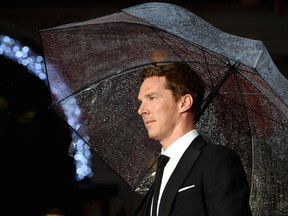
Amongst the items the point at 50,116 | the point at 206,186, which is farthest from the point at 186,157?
the point at 50,116

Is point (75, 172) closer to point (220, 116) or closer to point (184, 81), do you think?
point (220, 116)

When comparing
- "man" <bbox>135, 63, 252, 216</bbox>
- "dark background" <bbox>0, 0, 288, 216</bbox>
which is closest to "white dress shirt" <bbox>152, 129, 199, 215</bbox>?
"man" <bbox>135, 63, 252, 216</bbox>

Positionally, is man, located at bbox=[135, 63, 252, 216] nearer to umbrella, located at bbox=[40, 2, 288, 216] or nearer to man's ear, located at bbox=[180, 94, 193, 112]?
man's ear, located at bbox=[180, 94, 193, 112]

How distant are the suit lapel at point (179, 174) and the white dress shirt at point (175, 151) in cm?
4

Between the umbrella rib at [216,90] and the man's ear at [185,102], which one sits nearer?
the man's ear at [185,102]

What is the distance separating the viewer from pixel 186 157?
11.6 ft

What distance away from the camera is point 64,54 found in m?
4.16

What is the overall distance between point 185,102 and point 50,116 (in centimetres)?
376

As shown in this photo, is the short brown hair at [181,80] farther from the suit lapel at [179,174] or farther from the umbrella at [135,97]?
the suit lapel at [179,174]

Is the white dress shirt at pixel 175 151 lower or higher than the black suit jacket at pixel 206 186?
higher

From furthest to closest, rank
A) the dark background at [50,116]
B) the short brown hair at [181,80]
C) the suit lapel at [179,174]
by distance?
1. the dark background at [50,116]
2. the short brown hair at [181,80]
3. the suit lapel at [179,174]

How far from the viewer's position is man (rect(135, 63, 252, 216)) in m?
3.33

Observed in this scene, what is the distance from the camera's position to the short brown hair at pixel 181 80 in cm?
370

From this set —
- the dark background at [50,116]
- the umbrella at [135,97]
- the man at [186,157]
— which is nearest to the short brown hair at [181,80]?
the man at [186,157]
